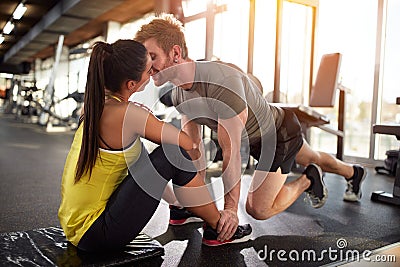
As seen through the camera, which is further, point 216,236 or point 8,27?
point 8,27

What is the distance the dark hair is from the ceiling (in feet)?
20.6

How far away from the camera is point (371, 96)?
171 inches

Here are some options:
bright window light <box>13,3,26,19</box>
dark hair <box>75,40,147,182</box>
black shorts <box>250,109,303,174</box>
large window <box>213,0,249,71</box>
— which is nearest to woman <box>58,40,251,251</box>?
dark hair <box>75,40,147,182</box>

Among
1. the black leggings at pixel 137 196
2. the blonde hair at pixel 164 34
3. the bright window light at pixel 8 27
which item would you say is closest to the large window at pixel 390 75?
the blonde hair at pixel 164 34

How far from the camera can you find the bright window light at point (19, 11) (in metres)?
8.36

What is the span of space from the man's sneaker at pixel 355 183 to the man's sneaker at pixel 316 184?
0.48 metres

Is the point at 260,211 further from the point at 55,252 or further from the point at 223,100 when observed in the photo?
the point at 55,252

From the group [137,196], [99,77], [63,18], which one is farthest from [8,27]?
[137,196]

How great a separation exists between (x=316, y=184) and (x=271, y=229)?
32 cm

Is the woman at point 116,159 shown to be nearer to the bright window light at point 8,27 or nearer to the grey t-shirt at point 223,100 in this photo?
the grey t-shirt at point 223,100

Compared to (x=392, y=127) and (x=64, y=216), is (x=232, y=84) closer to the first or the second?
(x=64, y=216)

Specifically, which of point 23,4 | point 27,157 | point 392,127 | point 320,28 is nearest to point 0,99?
point 23,4

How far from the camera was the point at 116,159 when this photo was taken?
3.81 feet

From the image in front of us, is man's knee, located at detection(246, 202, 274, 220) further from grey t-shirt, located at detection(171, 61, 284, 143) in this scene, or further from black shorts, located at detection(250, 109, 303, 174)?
grey t-shirt, located at detection(171, 61, 284, 143)
